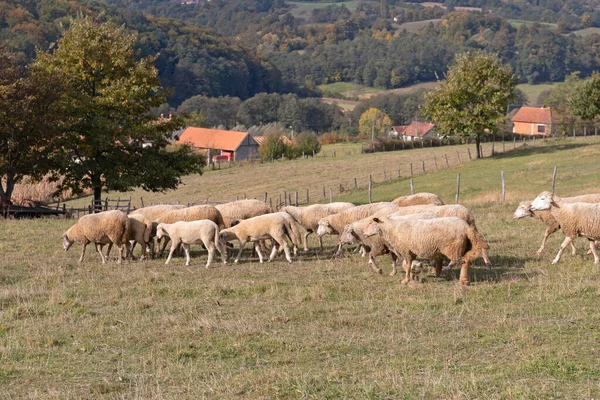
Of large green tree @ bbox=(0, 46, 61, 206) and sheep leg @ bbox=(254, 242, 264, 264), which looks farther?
large green tree @ bbox=(0, 46, 61, 206)

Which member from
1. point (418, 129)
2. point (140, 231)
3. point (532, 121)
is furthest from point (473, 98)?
point (418, 129)

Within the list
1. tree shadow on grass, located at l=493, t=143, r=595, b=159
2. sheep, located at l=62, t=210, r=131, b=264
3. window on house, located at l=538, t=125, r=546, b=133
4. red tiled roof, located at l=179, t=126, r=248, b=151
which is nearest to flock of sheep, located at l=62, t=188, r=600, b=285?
sheep, located at l=62, t=210, r=131, b=264

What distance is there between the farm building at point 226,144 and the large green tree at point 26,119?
58715 millimetres

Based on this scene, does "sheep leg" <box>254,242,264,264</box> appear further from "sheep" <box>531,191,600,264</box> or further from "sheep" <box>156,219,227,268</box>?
"sheep" <box>531,191,600,264</box>

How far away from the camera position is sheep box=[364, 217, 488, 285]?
581 inches

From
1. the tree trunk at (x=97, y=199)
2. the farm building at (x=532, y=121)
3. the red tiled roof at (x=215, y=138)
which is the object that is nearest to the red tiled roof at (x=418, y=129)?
the farm building at (x=532, y=121)

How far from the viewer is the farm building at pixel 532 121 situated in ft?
339

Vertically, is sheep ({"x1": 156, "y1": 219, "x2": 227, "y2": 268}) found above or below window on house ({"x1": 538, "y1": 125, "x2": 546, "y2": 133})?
below

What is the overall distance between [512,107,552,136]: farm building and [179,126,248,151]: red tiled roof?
37809mm

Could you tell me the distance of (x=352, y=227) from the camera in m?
17.8

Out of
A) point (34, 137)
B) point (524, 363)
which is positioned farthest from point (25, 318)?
point (34, 137)

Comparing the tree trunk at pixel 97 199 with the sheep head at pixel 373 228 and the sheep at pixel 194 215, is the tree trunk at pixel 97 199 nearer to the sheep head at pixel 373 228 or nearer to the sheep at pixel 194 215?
the sheep at pixel 194 215

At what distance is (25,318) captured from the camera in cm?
1370

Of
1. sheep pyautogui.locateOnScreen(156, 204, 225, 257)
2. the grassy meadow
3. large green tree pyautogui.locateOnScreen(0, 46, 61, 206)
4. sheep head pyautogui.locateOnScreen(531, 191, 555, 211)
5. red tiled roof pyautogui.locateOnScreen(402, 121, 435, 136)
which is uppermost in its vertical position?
red tiled roof pyautogui.locateOnScreen(402, 121, 435, 136)
